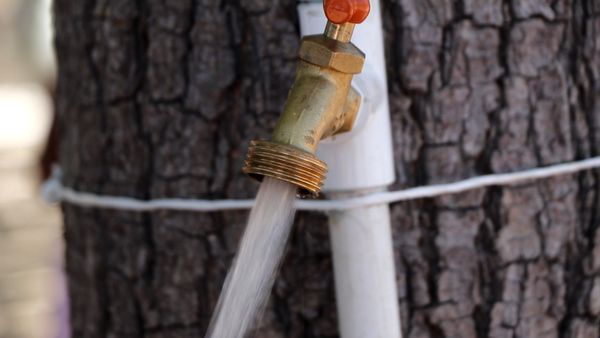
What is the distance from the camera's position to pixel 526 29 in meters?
1.18

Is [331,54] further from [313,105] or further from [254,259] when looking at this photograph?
[254,259]

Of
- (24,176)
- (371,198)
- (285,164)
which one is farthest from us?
(24,176)

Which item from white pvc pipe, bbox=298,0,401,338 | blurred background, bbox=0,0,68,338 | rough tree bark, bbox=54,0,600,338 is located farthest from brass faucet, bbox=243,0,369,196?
blurred background, bbox=0,0,68,338

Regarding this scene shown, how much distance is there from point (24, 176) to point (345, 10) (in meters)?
4.42

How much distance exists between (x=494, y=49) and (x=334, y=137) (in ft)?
0.89

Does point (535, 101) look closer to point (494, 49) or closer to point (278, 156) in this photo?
point (494, 49)

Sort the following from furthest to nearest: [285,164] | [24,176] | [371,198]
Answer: [24,176] → [371,198] → [285,164]

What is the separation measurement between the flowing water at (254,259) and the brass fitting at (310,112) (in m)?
0.03

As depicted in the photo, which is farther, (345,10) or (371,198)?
(371,198)

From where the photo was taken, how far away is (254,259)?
0.94m

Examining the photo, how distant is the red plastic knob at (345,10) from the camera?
0.91 meters

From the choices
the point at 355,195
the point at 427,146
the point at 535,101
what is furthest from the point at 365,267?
the point at 535,101

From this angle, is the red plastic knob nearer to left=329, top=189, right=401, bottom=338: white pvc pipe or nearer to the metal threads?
the metal threads

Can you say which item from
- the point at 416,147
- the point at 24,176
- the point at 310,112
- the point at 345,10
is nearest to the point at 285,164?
the point at 310,112
